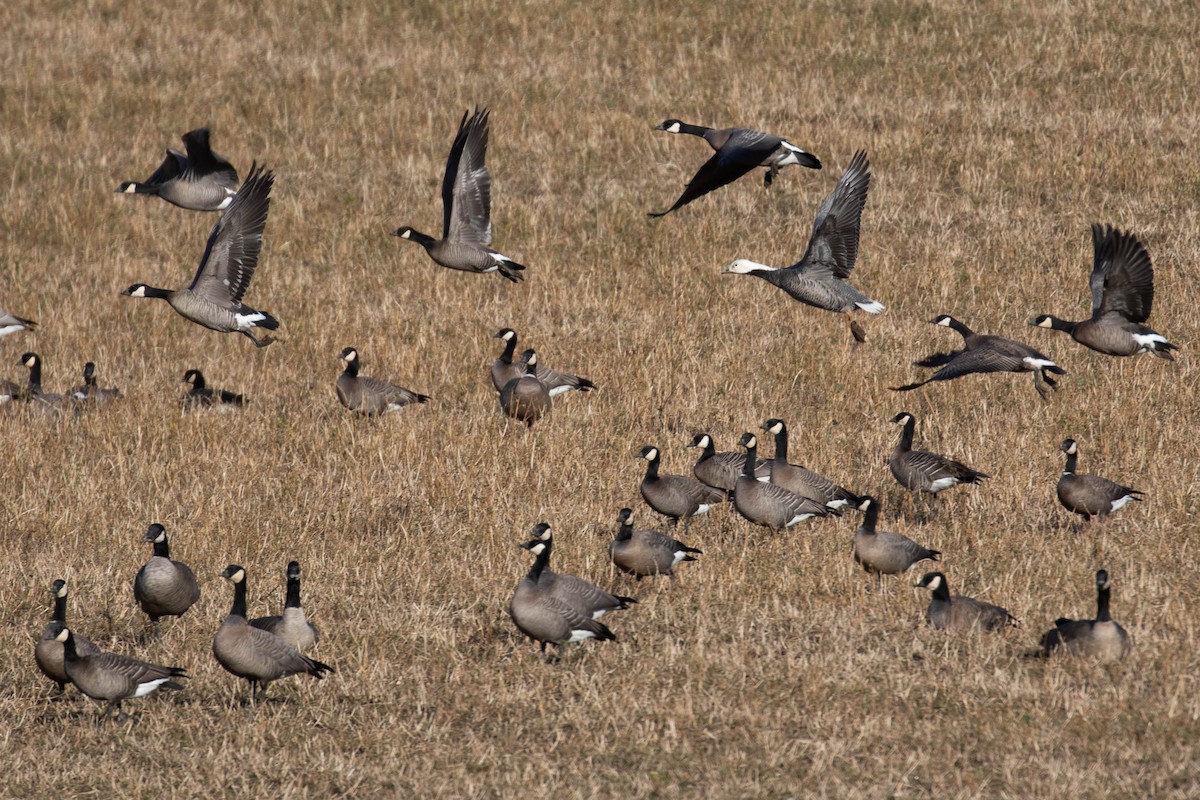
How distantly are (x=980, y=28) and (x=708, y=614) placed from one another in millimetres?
18076

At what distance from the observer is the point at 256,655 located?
7852 millimetres

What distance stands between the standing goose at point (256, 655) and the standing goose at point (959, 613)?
362 centimetres

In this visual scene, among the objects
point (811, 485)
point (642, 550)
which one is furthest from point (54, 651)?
point (811, 485)

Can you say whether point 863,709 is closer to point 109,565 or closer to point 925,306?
point 109,565

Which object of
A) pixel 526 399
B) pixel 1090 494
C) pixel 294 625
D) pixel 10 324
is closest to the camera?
pixel 294 625

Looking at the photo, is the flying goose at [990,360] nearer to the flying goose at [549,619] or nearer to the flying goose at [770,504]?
the flying goose at [770,504]

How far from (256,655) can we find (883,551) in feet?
13.7

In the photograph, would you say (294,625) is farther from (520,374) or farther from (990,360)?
(520,374)

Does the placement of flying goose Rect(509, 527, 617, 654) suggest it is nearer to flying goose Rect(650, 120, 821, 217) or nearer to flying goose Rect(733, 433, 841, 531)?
flying goose Rect(733, 433, 841, 531)

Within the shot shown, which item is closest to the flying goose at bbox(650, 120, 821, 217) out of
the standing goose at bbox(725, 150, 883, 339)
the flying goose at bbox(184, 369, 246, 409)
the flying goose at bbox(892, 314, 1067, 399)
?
the standing goose at bbox(725, 150, 883, 339)

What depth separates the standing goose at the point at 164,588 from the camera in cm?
866

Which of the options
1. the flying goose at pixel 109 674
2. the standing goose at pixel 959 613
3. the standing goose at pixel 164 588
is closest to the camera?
the flying goose at pixel 109 674

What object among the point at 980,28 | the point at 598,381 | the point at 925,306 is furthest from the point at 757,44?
the point at 598,381

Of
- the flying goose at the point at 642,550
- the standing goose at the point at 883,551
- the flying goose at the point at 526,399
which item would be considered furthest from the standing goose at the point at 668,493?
the flying goose at the point at 526,399
